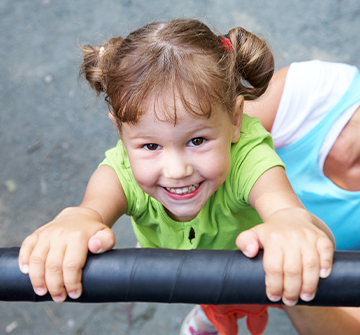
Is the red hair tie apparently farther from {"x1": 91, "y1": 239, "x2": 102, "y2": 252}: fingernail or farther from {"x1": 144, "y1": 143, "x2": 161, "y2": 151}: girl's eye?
{"x1": 91, "y1": 239, "x2": 102, "y2": 252}: fingernail

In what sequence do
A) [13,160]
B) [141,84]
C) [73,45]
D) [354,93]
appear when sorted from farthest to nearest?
[73,45] → [13,160] → [354,93] → [141,84]

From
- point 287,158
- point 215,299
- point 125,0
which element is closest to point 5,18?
point 125,0

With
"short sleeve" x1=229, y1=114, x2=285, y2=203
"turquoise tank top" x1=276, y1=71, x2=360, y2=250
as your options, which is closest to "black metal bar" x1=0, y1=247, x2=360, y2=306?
"short sleeve" x1=229, y1=114, x2=285, y2=203

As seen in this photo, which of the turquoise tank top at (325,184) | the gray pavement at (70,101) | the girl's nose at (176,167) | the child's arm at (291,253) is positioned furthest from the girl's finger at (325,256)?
the gray pavement at (70,101)

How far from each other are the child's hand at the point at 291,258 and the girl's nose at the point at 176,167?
188mm

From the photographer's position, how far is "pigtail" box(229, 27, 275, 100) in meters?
1.01

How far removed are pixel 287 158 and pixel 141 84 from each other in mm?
614

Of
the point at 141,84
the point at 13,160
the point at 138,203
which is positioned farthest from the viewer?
the point at 13,160

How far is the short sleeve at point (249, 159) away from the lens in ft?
3.01

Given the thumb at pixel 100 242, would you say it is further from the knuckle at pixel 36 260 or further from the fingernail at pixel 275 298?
the fingernail at pixel 275 298

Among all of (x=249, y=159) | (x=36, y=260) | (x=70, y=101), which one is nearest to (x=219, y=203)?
(x=249, y=159)

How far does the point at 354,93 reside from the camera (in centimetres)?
121

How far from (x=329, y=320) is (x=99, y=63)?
2.73 feet

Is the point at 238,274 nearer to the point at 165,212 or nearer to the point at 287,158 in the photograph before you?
the point at 165,212
